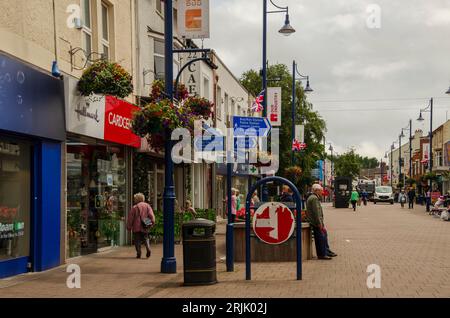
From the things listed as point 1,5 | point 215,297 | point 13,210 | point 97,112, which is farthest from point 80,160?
point 215,297

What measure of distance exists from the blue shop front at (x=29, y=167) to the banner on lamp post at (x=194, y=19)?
10.6 feet

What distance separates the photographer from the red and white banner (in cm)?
1373

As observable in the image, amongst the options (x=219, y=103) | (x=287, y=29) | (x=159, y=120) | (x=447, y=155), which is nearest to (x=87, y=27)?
(x=159, y=120)

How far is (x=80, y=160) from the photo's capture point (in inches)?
607

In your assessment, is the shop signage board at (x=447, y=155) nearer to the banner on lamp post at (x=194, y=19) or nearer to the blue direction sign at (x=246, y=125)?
the banner on lamp post at (x=194, y=19)

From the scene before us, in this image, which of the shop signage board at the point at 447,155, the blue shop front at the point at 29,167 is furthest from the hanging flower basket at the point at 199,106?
the shop signage board at the point at 447,155

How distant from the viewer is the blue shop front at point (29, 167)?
1119cm

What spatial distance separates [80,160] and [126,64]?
145 inches

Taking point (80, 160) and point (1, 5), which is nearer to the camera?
point (1, 5)

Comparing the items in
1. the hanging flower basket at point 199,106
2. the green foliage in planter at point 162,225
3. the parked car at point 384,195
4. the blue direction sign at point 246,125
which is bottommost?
the parked car at point 384,195

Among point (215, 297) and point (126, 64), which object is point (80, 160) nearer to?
point (126, 64)

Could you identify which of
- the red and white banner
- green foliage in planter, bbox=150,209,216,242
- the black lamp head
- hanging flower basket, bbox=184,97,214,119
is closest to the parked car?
the black lamp head

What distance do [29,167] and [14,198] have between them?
697mm

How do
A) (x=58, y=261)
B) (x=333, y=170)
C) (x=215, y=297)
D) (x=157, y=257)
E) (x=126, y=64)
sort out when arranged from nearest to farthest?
(x=215, y=297), (x=58, y=261), (x=157, y=257), (x=126, y=64), (x=333, y=170)
